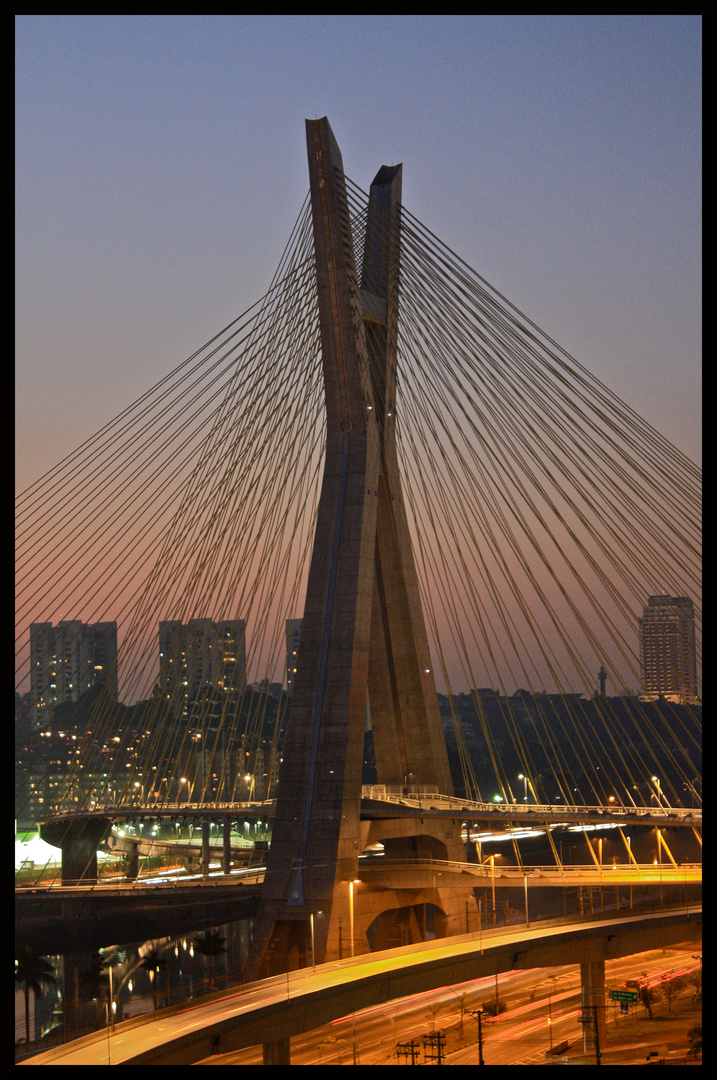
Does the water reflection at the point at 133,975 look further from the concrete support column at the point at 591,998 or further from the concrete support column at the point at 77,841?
the concrete support column at the point at 591,998

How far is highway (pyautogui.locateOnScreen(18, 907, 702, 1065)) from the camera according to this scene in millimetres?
16641

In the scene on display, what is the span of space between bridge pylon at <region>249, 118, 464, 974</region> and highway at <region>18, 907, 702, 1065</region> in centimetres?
362

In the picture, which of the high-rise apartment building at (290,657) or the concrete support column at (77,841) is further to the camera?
the concrete support column at (77,841)

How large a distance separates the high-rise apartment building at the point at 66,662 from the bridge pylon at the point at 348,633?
6490mm

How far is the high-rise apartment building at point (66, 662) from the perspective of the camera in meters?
35.7

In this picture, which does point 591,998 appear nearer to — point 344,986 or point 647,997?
point 647,997

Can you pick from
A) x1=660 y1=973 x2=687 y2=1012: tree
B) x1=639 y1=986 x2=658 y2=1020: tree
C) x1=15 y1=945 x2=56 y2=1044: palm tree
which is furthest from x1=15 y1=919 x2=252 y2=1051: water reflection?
x1=660 y1=973 x2=687 y2=1012: tree

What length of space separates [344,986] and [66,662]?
40936 millimetres

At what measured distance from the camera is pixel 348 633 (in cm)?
2955

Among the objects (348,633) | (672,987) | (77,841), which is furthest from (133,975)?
(348,633)

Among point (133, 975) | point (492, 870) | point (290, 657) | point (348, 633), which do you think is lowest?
point (133, 975)

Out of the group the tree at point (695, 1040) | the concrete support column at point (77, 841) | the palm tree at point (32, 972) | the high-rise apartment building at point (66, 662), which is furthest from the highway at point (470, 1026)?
the concrete support column at point (77, 841)

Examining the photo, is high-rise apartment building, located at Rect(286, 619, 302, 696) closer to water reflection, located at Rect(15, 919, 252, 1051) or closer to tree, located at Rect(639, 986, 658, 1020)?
water reflection, located at Rect(15, 919, 252, 1051)

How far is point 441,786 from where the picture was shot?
35.1m
